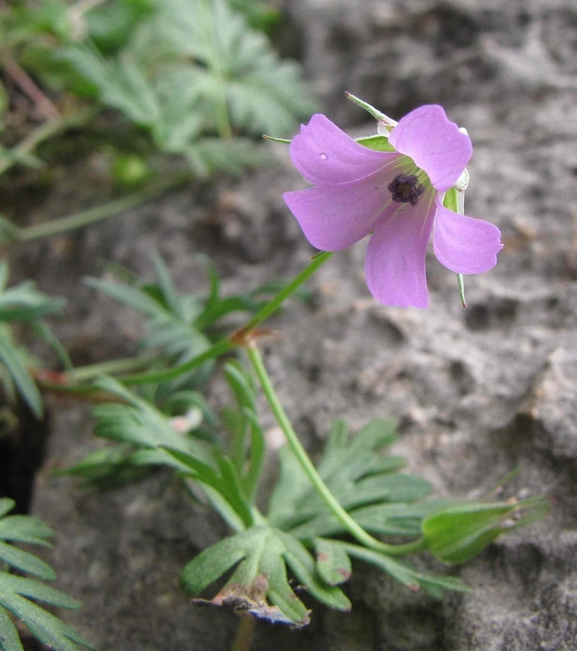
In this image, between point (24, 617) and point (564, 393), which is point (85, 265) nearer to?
point (24, 617)

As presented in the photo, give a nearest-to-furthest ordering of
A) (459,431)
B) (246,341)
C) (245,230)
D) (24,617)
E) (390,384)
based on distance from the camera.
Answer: (24,617)
(246,341)
(459,431)
(390,384)
(245,230)

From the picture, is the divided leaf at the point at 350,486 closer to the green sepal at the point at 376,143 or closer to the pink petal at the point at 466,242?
the pink petal at the point at 466,242

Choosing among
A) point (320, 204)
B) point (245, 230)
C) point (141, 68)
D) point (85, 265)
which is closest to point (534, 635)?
point (320, 204)

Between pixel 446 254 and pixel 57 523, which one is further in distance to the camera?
pixel 57 523

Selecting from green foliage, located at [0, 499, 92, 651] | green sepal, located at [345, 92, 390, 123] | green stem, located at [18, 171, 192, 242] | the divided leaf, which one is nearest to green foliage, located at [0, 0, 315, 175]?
green stem, located at [18, 171, 192, 242]

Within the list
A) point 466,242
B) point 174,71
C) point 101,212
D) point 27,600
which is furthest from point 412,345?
point 174,71

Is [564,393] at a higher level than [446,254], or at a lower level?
lower

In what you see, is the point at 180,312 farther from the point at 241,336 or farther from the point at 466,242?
the point at 466,242
